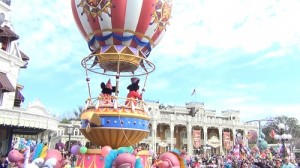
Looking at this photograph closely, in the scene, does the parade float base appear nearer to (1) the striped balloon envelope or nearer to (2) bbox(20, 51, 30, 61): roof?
(1) the striped balloon envelope

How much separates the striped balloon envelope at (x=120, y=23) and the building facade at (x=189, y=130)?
95.6ft

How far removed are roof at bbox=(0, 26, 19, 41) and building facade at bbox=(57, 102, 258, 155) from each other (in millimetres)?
21157

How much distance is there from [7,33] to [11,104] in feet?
14.3

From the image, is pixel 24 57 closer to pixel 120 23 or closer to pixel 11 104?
pixel 11 104

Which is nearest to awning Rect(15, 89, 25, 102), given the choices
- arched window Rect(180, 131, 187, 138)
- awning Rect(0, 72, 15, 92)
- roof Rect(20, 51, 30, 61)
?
roof Rect(20, 51, 30, 61)

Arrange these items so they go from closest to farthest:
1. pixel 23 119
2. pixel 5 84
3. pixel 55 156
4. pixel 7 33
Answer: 1. pixel 55 156
2. pixel 23 119
3. pixel 5 84
4. pixel 7 33

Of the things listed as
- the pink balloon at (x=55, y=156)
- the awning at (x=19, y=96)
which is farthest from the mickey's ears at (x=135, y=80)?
the awning at (x=19, y=96)

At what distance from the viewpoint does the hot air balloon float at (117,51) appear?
31.2 ft

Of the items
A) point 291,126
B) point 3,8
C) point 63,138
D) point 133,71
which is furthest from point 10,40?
point 291,126

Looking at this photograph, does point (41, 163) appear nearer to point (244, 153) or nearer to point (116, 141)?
point (116, 141)

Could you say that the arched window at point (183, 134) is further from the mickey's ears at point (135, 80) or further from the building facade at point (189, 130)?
the mickey's ears at point (135, 80)

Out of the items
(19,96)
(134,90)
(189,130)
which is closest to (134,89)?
(134,90)

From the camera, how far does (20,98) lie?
2123cm

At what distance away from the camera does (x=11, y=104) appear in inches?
731
